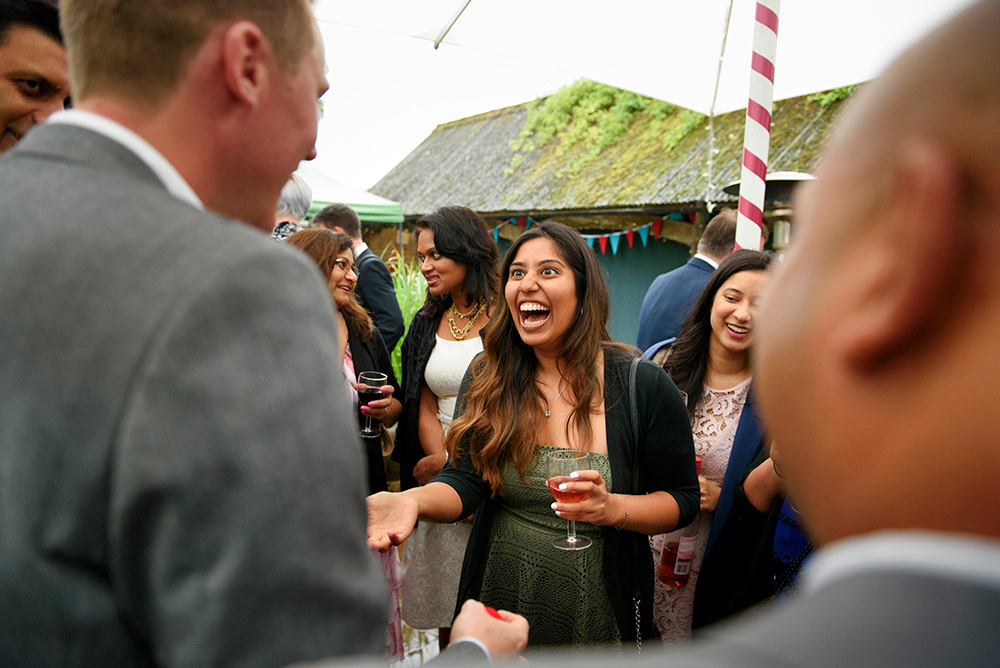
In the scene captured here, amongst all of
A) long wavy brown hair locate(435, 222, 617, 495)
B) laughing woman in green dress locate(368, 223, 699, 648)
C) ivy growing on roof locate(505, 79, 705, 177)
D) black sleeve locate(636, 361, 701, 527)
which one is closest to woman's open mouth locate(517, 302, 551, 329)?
laughing woman in green dress locate(368, 223, 699, 648)

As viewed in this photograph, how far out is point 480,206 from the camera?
13.2m

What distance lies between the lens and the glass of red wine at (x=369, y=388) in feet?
11.8

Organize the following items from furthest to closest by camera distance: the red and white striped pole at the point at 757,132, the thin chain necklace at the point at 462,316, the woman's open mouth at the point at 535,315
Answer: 1. the thin chain necklace at the point at 462,316
2. the red and white striped pole at the point at 757,132
3. the woman's open mouth at the point at 535,315

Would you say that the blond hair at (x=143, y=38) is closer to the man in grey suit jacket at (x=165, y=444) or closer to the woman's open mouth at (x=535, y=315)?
the man in grey suit jacket at (x=165, y=444)

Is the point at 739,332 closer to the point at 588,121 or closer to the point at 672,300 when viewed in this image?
the point at 672,300

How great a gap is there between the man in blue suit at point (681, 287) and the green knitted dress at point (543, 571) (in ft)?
7.15

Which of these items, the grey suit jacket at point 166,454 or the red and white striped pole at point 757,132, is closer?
the grey suit jacket at point 166,454

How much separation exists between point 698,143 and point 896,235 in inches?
420

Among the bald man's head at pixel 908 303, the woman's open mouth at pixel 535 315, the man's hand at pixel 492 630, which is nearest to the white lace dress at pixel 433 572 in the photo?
the woman's open mouth at pixel 535 315

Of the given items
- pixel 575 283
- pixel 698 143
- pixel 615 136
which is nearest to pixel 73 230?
pixel 575 283

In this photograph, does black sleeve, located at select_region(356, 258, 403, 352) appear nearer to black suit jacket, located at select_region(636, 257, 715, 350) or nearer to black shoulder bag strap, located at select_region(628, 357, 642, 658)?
black suit jacket, located at select_region(636, 257, 715, 350)

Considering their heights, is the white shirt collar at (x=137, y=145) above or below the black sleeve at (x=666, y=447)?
above

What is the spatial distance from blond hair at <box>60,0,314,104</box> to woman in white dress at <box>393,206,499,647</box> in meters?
2.87

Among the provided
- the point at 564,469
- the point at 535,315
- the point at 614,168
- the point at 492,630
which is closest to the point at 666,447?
the point at 564,469
